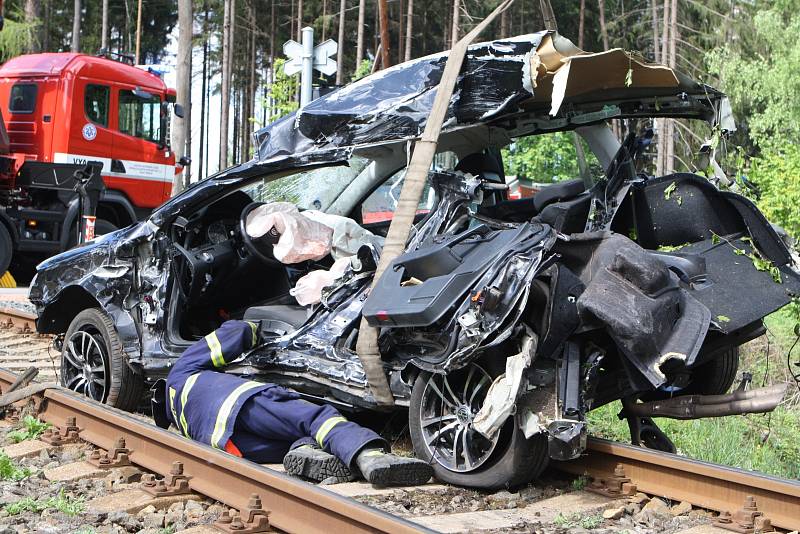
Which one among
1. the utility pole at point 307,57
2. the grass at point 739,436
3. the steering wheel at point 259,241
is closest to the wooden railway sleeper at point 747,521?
the grass at point 739,436

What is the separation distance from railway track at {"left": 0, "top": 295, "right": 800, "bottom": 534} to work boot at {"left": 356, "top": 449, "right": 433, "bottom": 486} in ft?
0.19

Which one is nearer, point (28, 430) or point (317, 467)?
point (317, 467)

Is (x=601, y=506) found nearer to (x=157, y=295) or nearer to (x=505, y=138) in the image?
(x=505, y=138)

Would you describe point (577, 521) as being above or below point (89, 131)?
below

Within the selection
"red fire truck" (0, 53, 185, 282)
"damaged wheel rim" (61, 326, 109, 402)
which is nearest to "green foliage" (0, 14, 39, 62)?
"red fire truck" (0, 53, 185, 282)

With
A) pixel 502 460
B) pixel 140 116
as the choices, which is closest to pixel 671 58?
pixel 140 116

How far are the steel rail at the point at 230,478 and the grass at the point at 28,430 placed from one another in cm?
11

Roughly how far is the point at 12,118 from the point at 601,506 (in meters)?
15.8

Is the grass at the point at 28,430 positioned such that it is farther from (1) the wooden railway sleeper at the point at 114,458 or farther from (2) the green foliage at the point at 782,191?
(2) the green foliage at the point at 782,191

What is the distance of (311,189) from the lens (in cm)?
648

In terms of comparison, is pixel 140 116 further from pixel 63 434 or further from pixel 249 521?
pixel 249 521

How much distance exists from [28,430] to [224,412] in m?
1.64

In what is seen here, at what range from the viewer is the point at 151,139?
18.1m

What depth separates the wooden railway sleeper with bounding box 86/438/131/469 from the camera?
5.28 metres
